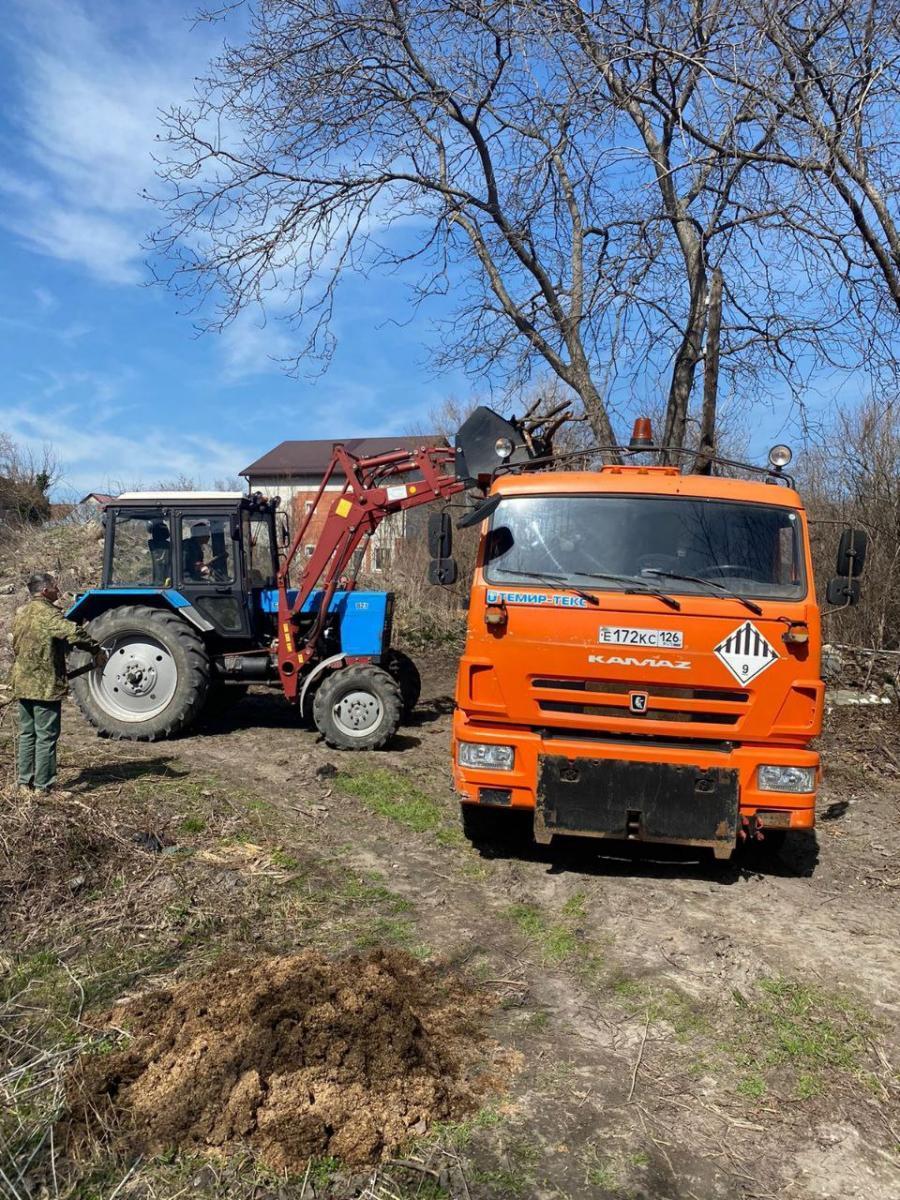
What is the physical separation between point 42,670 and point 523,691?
3371mm

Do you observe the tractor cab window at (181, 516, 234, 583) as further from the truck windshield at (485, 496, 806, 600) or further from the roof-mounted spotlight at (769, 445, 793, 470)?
the roof-mounted spotlight at (769, 445, 793, 470)

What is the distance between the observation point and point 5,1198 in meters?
2.59

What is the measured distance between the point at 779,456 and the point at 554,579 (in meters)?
1.98

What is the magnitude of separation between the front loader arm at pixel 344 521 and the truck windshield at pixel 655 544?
3.33 m

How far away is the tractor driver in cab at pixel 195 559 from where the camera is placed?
9.08 meters

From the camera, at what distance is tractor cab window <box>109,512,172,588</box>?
9113 millimetres

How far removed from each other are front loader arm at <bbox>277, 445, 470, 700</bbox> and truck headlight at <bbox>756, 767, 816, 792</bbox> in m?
4.57

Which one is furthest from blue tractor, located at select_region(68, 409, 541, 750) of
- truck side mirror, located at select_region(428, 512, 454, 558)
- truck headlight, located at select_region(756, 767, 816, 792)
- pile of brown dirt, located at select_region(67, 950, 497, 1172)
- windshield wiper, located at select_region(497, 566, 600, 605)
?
pile of brown dirt, located at select_region(67, 950, 497, 1172)

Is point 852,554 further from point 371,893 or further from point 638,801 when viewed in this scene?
point 371,893

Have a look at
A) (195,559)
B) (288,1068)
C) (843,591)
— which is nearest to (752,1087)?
(288,1068)

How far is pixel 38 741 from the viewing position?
617 centimetres

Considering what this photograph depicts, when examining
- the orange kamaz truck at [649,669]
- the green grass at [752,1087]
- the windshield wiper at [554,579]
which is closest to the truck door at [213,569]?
the orange kamaz truck at [649,669]

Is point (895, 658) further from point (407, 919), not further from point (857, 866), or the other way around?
point (407, 919)

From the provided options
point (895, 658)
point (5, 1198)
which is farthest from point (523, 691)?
point (895, 658)
